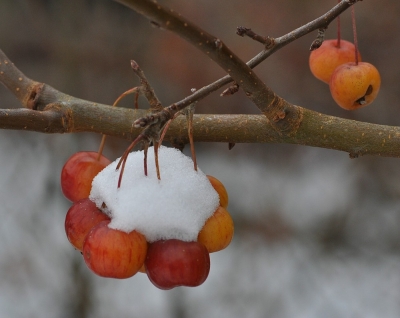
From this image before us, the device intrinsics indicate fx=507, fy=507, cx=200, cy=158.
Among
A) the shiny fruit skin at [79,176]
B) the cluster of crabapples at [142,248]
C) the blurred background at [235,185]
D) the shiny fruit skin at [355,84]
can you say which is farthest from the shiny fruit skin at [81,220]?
the blurred background at [235,185]

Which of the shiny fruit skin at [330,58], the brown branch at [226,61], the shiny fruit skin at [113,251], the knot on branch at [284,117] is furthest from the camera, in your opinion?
the shiny fruit skin at [330,58]

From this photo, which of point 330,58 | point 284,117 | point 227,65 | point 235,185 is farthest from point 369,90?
point 235,185

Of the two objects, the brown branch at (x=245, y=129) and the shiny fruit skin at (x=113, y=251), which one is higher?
the brown branch at (x=245, y=129)

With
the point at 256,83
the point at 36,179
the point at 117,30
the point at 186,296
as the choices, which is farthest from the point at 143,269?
the point at 117,30

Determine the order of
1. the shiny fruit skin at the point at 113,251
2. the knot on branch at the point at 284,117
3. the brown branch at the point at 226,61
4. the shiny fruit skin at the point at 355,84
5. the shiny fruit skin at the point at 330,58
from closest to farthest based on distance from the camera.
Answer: the brown branch at the point at 226,61, the shiny fruit skin at the point at 113,251, the knot on branch at the point at 284,117, the shiny fruit skin at the point at 355,84, the shiny fruit skin at the point at 330,58

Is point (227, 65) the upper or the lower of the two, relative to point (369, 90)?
lower

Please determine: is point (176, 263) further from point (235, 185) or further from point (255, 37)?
point (235, 185)

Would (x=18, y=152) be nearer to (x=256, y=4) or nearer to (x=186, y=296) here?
(x=186, y=296)

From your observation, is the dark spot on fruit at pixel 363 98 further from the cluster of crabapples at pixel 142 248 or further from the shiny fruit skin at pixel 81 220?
the shiny fruit skin at pixel 81 220
